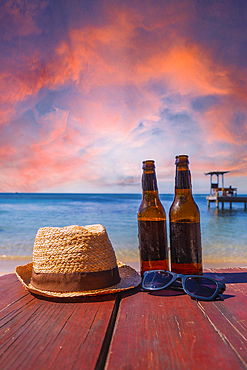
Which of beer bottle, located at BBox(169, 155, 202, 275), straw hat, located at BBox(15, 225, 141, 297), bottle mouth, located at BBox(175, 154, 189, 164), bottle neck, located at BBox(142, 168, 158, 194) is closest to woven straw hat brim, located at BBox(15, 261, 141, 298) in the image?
straw hat, located at BBox(15, 225, 141, 297)

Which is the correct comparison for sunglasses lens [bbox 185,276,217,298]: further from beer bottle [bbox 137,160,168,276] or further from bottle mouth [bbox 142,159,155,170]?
bottle mouth [bbox 142,159,155,170]

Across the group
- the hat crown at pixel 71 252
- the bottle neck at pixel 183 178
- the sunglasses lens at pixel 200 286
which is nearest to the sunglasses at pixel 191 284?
the sunglasses lens at pixel 200 286

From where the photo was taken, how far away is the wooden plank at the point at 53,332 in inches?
16.9

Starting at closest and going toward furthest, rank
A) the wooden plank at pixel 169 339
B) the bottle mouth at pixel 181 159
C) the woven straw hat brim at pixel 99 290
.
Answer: the wooden plank at pixel 169 339 → the woven straw hat brim at pixel 99 290 → the bottle mouth at pixel 181 159

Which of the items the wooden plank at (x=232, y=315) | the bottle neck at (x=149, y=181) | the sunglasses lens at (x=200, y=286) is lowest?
the wooden plank at (x=232, y=315)

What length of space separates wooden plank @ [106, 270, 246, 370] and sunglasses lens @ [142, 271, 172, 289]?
0.08 meters

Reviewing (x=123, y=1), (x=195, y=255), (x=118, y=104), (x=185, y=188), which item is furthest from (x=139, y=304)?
(x=118, y=104)

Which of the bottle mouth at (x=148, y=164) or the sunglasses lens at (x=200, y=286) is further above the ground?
the bottle mouth at (x=148, y=164)

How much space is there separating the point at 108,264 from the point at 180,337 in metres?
0.32

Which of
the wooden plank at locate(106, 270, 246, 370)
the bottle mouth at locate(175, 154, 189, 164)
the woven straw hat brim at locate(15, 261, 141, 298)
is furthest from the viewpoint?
the bottle mouth at locate(175, 154, 189, 164)

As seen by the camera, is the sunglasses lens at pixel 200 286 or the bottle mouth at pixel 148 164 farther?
the bottle mouth at pixel 148 164

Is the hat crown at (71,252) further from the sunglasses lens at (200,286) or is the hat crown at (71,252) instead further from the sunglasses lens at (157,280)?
the sunglasses lens at (200,286)

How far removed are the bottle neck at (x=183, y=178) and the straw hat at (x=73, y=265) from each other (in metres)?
0.31

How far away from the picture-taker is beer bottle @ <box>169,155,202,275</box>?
0.79 meters
